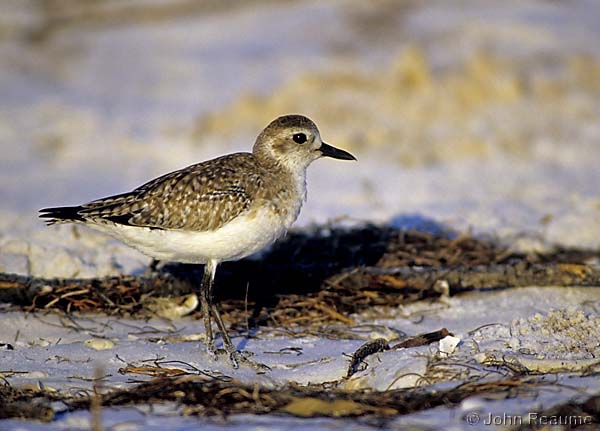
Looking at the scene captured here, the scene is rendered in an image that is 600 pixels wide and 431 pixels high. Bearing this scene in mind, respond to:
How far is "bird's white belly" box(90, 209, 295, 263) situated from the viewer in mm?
5590

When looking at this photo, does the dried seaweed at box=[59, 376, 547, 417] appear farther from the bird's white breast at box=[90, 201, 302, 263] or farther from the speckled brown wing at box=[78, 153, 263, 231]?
the speckled brown wing at box=[78, 153, 263, 231]

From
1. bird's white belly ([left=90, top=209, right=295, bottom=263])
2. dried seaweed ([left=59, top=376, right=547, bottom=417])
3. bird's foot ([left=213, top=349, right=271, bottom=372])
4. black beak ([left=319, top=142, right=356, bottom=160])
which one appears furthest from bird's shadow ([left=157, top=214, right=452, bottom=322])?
dried seaweed ([left=59, top=376, right=547, bottom=417])

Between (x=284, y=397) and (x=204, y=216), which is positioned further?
(x=204, y=216)

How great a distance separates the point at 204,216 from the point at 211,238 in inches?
6.2

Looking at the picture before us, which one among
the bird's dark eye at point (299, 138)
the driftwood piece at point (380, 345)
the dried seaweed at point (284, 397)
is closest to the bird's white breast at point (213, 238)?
the bird's dark eye at point (299, 138)

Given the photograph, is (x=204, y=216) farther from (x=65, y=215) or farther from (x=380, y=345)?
(x=380, y=345)

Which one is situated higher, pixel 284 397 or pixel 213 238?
pixel 213 238

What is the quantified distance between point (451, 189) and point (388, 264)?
3.11 meters

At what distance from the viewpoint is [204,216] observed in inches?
223

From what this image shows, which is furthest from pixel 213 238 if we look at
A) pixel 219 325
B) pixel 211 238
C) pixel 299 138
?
pixel 299 138

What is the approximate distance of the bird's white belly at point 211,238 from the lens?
559 centimetres

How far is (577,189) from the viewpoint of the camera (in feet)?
32.8

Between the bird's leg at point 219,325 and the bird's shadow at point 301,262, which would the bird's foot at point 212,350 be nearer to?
the bird's leg at point 219,325

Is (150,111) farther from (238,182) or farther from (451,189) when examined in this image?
(238,182)
